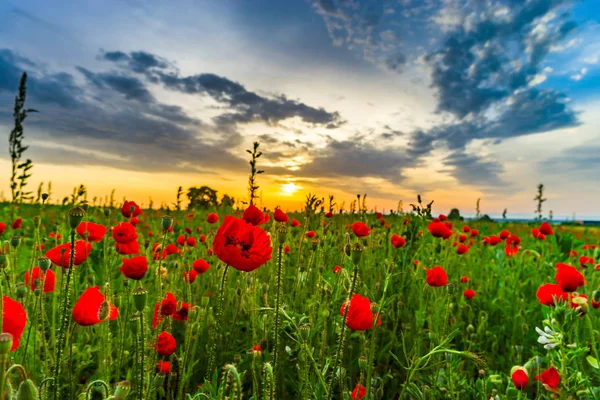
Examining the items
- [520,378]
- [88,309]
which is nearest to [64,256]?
[88,309]

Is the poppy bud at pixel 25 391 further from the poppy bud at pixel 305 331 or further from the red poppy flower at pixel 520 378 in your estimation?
the red poppy flower at pixel 520 378

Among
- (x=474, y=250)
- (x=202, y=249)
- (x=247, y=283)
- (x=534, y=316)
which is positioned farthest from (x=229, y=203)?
(x=534, y=316)

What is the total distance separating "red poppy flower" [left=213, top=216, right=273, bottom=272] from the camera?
1.64m

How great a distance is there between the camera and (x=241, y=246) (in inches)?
67.8

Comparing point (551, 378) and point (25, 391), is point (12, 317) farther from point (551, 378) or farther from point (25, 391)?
point (551, 378)

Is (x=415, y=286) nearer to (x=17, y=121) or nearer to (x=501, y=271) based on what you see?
(x=501, y=271)

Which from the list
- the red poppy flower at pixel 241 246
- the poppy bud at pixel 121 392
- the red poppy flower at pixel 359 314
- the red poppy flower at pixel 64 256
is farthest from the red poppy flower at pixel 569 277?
the red poppy flower at pixel 64 256

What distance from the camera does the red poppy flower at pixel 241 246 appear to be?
1.64 m

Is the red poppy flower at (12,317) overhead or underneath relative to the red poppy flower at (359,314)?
overhead

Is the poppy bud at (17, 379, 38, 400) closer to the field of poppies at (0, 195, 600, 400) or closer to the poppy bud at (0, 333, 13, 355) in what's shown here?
the field of poppies at (0, 195, 600, 400)

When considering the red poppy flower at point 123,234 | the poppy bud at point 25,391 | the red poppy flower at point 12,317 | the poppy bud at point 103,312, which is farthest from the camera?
the red poppy flower at point 123,234

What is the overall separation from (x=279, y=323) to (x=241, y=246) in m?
0.44

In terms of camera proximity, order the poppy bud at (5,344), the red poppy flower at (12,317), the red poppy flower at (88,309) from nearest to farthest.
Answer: the poppy bud at (5,344), the red poppy flower at (12,317), the red poppy flower at (88,309)

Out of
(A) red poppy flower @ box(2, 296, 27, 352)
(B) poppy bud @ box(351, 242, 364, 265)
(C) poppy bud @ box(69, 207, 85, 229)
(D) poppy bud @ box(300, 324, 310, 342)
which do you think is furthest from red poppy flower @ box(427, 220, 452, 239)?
(A) red poppy flower @ box(2, 296, 27, 352)
